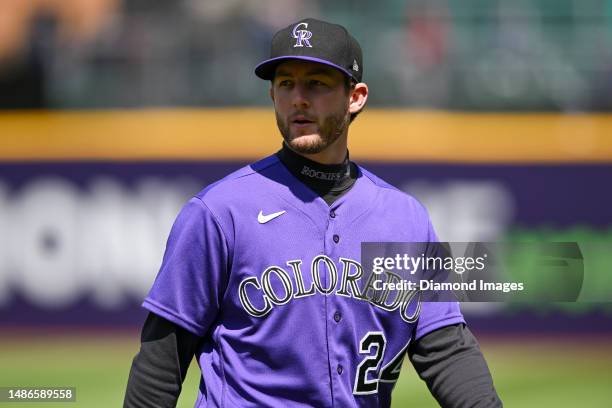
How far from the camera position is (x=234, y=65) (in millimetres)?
8219

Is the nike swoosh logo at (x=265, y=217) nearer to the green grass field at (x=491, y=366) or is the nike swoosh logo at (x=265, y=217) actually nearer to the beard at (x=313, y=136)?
the beard at (x=313, y=136)

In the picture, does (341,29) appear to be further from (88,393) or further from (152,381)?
(88,393)

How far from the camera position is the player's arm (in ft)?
8.41

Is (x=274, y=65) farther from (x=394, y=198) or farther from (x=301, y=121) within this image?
(x=394, y=198)

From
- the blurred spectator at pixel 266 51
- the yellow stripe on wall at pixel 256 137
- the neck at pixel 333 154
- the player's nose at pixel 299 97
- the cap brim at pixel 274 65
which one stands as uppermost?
the blurred spectator at pixel 266 51

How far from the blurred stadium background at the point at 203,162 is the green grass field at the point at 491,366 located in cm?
1

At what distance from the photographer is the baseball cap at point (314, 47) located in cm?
264

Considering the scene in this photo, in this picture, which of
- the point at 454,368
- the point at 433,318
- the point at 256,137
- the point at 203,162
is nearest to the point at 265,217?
the point at 433,318

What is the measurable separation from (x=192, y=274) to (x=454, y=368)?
31.5 inches

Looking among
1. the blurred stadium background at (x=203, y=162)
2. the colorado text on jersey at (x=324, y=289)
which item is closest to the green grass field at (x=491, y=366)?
the blurred stadium background at (x=203, y=162)

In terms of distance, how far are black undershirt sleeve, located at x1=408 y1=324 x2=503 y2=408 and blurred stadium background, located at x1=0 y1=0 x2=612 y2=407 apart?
160 inches

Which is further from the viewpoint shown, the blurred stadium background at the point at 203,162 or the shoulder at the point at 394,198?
the blurred stadium background at the point at 203,162

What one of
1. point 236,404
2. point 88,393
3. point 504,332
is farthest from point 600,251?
point 236,404

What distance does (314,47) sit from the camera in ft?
8.66
